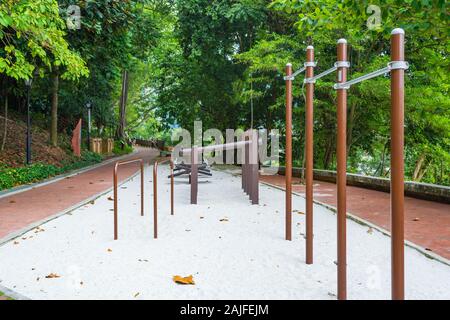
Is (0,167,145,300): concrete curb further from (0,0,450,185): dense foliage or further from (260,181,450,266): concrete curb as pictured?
(260,181,450,266): concrete curb

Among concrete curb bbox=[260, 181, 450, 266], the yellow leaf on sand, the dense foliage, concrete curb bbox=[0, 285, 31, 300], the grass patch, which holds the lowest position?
concrete curb bbox=[0, 285, 31, 300]

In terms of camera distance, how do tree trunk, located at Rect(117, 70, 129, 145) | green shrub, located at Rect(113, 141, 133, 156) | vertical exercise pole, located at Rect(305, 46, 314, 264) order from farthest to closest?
1. tree trunk, located at Rect(117, 70, 129, 145)
2. green shrub, located at Rect(113, 141, 133, 156)
3. vertical exercise pole, located at Rect(305, 46, 314, 264)

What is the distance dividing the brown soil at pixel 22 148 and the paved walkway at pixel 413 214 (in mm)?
9759

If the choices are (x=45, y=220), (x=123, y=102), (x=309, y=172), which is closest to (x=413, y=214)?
(x=309, y=172)

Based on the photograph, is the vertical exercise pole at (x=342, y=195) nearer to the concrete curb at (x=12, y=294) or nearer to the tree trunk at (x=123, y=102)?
the concrete curb at (x=12, y=294)

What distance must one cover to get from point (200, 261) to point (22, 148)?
1447 centimetres

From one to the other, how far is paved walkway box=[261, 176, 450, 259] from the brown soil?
976 cm

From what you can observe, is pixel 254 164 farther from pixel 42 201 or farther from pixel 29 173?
pixel 29 173

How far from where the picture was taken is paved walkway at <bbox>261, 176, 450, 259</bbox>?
19.7 ft

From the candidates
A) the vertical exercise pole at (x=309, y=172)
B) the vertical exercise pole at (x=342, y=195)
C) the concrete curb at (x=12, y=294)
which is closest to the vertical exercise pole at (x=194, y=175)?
the vertical exercise pole at (x=309, y=172)

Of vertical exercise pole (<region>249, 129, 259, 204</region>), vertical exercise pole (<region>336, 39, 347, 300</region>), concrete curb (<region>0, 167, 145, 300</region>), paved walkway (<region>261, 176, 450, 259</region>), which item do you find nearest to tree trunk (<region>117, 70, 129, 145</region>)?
concrete curb (<region>0, 167, 145, 300</region>)

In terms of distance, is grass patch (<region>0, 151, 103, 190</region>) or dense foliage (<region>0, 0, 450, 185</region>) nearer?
dense foliage (<region>0, 0, 450, 185</region>)

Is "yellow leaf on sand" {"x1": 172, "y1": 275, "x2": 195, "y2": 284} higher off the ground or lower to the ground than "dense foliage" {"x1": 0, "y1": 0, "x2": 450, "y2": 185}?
lower

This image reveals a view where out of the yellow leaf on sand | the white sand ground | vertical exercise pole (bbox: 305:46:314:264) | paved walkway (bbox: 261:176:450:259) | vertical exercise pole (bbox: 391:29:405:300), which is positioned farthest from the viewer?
paved walkway (bbox: 261:176:450:259)
